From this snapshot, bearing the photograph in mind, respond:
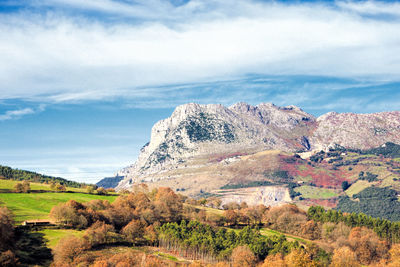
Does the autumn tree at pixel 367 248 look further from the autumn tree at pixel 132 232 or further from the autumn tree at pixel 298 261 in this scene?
the autumn tree at pixel 132 232

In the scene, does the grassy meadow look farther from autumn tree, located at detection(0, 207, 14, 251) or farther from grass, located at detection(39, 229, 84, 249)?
autumn tree, located at detection(0, 207, 14, 251)

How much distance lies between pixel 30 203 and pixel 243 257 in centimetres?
10454

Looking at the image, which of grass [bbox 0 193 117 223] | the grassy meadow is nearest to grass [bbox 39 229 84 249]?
the grassy meadow

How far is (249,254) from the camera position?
135750 mm

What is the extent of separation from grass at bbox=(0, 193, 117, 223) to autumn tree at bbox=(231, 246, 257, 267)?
79.3 meters

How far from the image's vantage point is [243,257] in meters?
134

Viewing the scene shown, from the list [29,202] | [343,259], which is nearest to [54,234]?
[29,202]

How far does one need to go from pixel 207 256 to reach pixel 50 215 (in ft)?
221

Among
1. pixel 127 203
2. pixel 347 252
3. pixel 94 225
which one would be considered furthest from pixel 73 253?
pixel 347 252

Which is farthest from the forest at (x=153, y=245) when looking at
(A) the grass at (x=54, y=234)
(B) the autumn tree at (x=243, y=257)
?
(A) the grass at (x=54, y=234)

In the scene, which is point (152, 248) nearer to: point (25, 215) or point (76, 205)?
point (76, 205)

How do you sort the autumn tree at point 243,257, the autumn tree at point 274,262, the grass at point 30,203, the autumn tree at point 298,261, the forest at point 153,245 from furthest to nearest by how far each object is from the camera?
the grass at point 30,203
the autumn tree at point 243,257
the autumn tree at point 274,262
the autumn tree at point 298,261
the forest at point 153,245

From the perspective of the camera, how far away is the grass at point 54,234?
388 ft

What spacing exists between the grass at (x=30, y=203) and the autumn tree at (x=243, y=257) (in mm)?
79339
